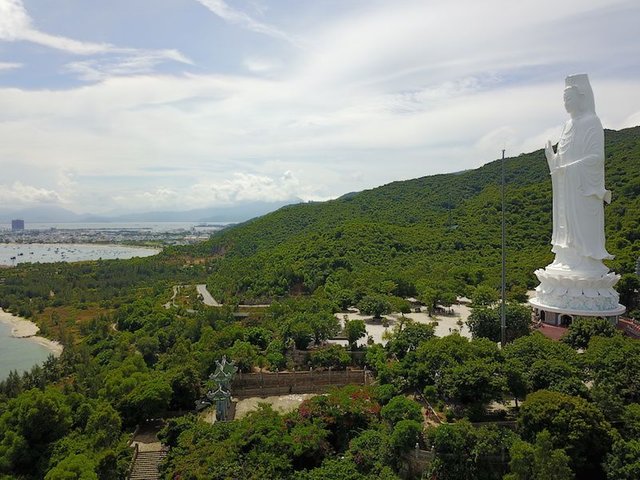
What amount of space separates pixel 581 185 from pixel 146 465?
882 inches

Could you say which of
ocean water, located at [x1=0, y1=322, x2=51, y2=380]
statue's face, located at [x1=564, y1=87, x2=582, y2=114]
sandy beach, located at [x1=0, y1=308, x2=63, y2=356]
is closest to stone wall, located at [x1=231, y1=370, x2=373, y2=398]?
statue's face, located at [x1=564, y1=87, x2=582, y2=114]

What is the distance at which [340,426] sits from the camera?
16.9m

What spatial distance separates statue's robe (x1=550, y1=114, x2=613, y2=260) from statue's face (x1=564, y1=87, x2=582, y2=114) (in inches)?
21.7

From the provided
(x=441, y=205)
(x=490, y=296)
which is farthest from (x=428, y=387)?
(x=441, y=205)

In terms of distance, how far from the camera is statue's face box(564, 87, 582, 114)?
2522 centimetres

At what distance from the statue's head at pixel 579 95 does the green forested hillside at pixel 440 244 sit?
11.2m

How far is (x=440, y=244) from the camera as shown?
4878 cm

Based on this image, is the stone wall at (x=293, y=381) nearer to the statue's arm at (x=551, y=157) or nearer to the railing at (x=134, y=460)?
the railing at (x=134, y=460)

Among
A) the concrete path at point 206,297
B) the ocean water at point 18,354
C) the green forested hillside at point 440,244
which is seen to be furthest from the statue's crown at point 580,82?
the ocean water at point 18,354

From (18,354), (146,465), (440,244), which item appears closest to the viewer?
(146,465)

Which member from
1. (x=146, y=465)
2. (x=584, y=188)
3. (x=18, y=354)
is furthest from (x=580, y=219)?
(x=18, y=354)

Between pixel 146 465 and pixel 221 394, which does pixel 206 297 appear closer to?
pixel 221 394

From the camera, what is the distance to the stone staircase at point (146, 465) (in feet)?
52.8

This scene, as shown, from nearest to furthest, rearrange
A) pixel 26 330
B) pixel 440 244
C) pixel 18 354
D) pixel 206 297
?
pixel 18 354, pixel 26 330, pixel 206 297, pixel 440 244
